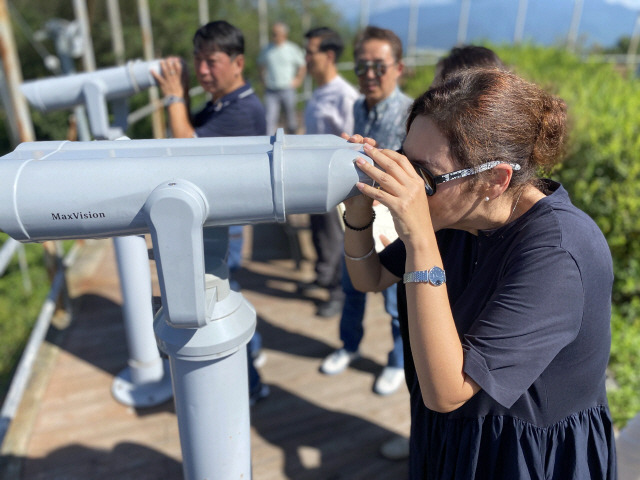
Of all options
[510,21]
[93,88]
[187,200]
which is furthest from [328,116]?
[510,21]

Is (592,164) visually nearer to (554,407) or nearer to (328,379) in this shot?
(328,379)

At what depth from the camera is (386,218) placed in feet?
5.37

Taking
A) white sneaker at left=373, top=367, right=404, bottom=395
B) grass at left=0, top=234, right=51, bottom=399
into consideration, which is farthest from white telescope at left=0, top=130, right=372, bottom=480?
grass at left=0, top=234, right=51, bottom=399

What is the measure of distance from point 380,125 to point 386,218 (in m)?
1.20

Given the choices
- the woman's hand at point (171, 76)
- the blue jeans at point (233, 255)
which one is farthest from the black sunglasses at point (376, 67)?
the blue jeans at point (233, 255)

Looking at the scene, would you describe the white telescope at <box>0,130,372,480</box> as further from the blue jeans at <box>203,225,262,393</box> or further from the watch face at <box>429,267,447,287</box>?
the watch face at <box>429,267,447,287</box>

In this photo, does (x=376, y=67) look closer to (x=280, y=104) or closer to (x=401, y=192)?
(x=401, y=192)

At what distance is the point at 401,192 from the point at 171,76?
5.39 ft

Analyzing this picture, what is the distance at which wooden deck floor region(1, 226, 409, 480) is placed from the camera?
2.27 meters

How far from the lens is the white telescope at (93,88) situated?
219 centimetres

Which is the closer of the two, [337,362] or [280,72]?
[337,362]

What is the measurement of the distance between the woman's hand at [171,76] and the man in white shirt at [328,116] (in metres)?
1.22

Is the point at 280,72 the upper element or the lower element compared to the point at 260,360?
upper

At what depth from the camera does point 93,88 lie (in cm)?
218
